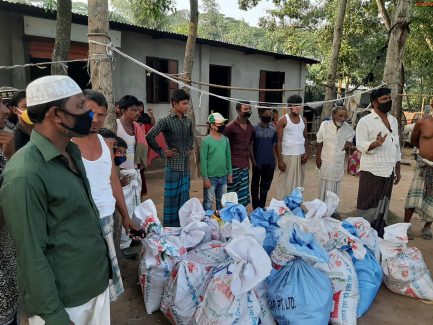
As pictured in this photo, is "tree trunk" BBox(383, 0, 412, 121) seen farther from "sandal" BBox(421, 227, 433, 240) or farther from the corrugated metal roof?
the corrugated metal roof

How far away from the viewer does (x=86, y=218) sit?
1.42 m

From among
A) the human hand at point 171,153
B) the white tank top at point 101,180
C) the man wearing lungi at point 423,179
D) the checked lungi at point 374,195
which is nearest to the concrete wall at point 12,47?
the human hand at point 171,153

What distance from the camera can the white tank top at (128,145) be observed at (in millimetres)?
3516

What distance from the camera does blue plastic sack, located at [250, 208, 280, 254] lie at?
109 inches

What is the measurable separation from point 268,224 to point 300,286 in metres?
0.69

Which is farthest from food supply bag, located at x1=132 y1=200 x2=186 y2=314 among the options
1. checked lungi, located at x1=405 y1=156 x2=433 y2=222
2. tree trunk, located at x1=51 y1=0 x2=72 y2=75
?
tree trunk, located at x1=51 y1=0 x2=72 y2=75

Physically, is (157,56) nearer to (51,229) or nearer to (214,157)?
(214,157)

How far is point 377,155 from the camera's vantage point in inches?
154

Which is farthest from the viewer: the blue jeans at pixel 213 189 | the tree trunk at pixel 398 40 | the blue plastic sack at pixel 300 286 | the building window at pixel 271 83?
the building window at pixel 271 83

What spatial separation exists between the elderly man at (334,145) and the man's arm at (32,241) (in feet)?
12.6

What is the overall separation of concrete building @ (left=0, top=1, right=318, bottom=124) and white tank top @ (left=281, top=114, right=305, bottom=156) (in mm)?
2030

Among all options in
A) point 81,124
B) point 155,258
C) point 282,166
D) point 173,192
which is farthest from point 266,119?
point 81,124

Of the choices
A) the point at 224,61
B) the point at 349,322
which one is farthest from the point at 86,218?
the point at 224,61

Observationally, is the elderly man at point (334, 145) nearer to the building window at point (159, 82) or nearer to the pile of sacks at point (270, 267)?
the pile of sacks at point (270, 267)
